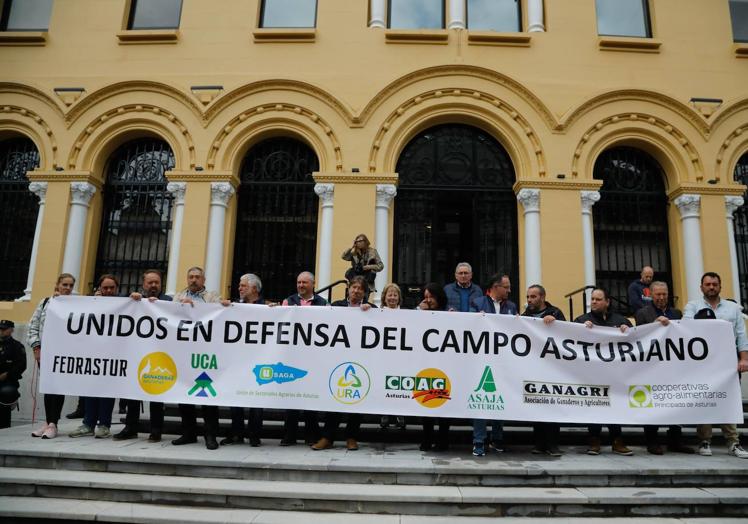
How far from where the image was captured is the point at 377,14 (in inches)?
403

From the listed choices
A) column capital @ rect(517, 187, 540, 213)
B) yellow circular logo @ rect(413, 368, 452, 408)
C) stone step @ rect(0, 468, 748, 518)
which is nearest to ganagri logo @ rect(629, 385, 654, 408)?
stone step @ rect(0, 468, 748, 518)

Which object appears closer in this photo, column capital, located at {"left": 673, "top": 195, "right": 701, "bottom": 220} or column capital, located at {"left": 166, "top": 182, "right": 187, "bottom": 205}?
column capital, located at {"left": 673, "top": 195, "right": 701, "bottom": 220}

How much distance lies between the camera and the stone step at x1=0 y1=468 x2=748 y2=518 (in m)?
4.19

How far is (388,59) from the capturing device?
9.95 meters

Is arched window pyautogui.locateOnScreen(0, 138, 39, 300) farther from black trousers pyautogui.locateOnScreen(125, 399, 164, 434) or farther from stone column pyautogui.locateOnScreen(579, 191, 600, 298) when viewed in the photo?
stone column pyautogui.locateOnScreen(579, 191, 600, 298)

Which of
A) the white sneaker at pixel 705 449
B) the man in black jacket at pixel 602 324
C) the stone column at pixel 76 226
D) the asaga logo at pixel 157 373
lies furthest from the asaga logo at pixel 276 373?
the stone column at pixel 76 226

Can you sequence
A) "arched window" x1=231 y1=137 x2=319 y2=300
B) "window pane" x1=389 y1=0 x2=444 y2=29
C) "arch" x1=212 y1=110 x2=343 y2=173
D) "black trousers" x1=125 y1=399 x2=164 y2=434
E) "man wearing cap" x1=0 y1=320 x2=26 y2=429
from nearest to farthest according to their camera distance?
"black trousers" x1=125 y1=399 x2=164 y2=434 → "man wearing cap" x1=0 y1=320 x2=26 y2=429 → "arch" x1=212 y1=110 x2=343 y2=173 → "arched window" x1=231 y1=137 x2=319 y2=300 → "window pane" x1=389 y1=0 x2=444 y2=29

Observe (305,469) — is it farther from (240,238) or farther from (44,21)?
(44,21)

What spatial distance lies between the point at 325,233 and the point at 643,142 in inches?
263

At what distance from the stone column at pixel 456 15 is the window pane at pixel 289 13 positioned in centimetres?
293

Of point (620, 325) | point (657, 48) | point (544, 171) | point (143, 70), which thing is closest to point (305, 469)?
point (620, 325)

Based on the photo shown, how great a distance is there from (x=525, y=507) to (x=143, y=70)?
1051cm

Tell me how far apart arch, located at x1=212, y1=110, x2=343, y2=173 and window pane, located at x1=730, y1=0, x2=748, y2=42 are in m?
9.11

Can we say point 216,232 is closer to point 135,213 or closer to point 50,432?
point 135,213
